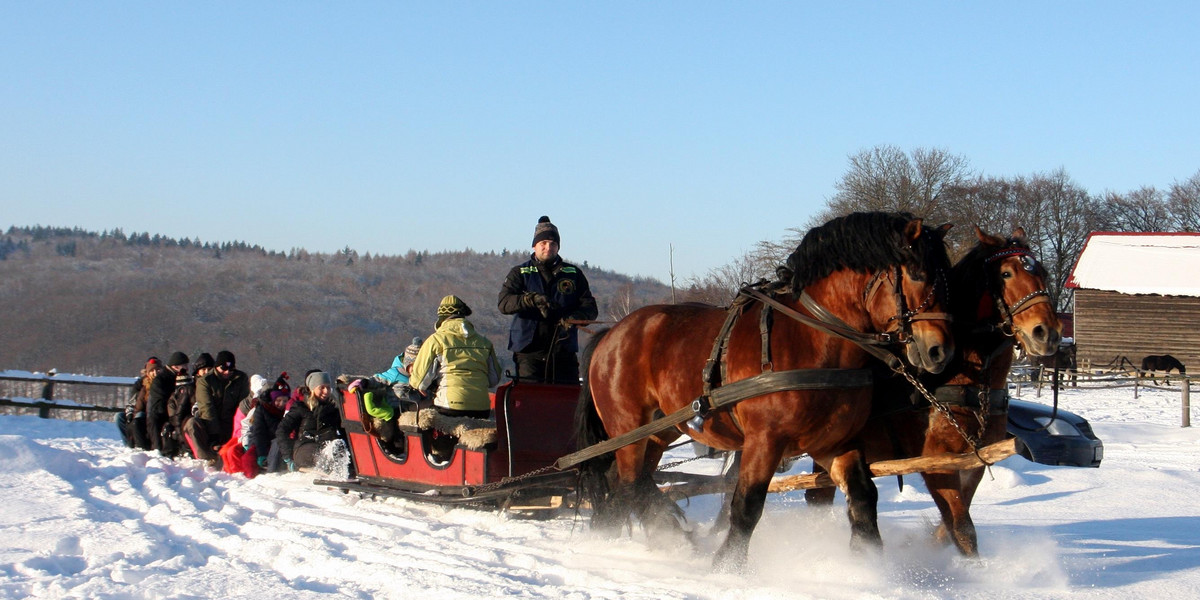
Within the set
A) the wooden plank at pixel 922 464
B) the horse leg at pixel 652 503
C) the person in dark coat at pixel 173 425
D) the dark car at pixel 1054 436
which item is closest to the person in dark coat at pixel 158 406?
the person in dark coat at pixel 173 425

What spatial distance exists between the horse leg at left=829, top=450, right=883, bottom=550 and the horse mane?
36.2 inches

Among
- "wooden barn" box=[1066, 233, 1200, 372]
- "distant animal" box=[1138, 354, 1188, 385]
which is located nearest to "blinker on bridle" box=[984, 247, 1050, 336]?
"distant animal" box=[1138, 354, 1188, 385]

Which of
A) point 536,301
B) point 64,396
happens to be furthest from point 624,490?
point 64,396

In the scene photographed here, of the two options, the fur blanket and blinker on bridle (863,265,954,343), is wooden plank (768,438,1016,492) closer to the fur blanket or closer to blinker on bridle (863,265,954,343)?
blinker on bridle (863,265,954,343)

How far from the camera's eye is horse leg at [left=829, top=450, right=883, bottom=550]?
5066 mm

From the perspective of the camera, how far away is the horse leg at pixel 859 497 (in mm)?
5066

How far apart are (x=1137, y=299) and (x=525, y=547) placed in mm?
29361

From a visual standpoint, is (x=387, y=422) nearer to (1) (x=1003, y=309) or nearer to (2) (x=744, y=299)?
(2) (x=744, y=299)

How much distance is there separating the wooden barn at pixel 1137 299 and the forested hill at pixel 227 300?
47.5ft

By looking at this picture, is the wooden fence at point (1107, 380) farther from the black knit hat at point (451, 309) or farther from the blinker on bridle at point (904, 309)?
the blinker on bridle at point (904, 309)

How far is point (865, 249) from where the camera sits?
4.85 meters

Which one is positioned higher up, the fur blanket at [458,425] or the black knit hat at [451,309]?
the black knit hat at [451,309]

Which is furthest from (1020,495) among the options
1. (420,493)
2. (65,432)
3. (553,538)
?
(65,432)

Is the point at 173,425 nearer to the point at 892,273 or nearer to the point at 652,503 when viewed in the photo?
the point at 652,503
